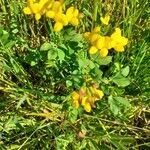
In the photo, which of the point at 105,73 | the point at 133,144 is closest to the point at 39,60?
the point at 105,73

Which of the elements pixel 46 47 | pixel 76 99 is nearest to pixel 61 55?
pixel 46 47

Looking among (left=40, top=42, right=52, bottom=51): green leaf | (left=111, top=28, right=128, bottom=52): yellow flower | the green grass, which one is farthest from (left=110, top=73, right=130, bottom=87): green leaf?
(left=40, top=42, right=52, bottom=51): green leaf

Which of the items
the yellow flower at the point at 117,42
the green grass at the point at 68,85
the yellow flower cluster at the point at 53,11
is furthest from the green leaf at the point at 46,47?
the yellow flower at the point at 117,42

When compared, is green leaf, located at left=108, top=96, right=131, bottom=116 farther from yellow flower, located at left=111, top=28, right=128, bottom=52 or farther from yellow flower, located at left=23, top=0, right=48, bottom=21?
yellow flower, located at left=23, top=0, right=48, bottom=21

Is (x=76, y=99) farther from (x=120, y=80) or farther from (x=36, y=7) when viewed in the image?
(x=36, y=7)

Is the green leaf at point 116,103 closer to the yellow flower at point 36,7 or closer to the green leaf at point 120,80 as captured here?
the green leaf at point 120,80
